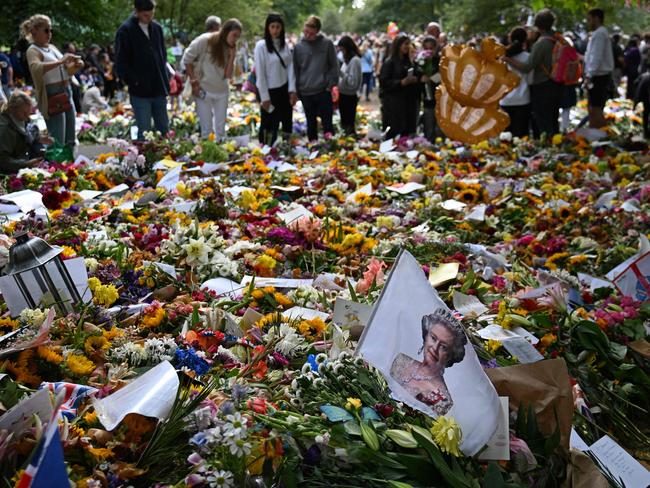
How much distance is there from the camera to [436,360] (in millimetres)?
2209

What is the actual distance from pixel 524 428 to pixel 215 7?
24.6 meters

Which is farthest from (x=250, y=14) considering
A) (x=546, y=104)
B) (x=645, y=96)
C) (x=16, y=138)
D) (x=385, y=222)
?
(x=385, y=222)

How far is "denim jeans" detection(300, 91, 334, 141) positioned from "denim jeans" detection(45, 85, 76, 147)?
258 cm

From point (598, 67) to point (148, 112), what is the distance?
564 centimetres

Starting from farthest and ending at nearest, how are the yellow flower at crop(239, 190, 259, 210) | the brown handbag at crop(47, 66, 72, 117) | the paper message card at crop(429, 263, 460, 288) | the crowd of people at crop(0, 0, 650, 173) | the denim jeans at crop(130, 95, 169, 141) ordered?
the denim jeans at crop(130, 95, 169, 141) → the crowd of people at crop(0, 0, 650, 173) → the brown handbag at crop(47, 66, 72, 117) → the yellow flower at crop(239, 190, 259, 210) → the paper message card at crop(429, 263, 460, 288)

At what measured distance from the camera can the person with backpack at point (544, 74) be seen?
317 inches

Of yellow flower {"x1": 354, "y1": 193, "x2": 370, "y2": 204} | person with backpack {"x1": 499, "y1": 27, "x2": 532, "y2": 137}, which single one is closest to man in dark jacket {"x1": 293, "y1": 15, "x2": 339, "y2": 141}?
person with backpack {"x1": 499, "y1": 27, "x2": 532, "y2": 137}

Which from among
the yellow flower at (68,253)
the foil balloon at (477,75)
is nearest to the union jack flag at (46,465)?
the yellow flower at (68,253)

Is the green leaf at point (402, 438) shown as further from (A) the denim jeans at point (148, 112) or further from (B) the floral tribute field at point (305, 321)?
(A) the denim jeans at point (148, 112)

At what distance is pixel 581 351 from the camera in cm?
325

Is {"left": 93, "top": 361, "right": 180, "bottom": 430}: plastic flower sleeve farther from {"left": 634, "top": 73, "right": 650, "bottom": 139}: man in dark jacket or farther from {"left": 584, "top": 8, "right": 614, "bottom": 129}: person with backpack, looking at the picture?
{"left": 634, "top": 73, "right": 650, "bottom": 139}: man in dark jacket

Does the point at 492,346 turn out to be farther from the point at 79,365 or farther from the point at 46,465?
the point at 46,465

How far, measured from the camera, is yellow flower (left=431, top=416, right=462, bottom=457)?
205 cm

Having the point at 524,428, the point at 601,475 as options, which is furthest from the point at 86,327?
the point at 601,475
